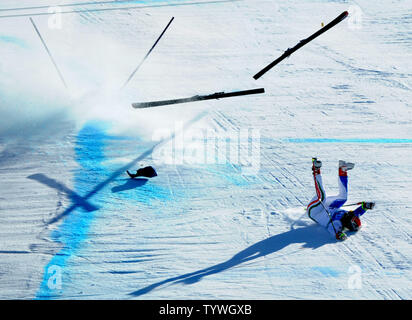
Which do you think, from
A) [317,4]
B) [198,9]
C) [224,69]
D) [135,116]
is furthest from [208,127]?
[317,4]

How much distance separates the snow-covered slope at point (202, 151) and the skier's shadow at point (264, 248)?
0.02 metres

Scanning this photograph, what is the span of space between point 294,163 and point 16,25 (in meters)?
8.29

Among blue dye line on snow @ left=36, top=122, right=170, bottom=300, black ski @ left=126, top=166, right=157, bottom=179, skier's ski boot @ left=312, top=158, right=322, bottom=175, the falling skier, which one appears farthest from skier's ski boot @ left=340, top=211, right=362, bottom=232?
black ski @ left=126, top=166, right=157, bottom=179

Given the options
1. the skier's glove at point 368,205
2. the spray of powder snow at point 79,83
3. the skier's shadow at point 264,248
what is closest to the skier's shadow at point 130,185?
the spray of powder snow at point 79,83

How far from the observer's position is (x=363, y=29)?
569 inches

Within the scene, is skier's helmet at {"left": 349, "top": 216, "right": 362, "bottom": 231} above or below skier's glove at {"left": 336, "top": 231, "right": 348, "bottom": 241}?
above

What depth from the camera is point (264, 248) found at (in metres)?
7.60

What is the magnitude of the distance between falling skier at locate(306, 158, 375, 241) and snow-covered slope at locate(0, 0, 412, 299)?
0.61 ft

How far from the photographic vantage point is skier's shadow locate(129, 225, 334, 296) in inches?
278

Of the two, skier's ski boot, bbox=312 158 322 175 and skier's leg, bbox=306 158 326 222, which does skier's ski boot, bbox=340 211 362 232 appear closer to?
skier's leg, bbox=306 158 326 222

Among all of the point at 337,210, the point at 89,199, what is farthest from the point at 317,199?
the point at 89,199

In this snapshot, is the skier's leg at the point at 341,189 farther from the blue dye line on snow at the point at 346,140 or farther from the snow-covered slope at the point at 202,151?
the blue dye line on snow at the point at 346,140

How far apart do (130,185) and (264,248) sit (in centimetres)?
257

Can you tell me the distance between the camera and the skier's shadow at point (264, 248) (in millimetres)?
7059
